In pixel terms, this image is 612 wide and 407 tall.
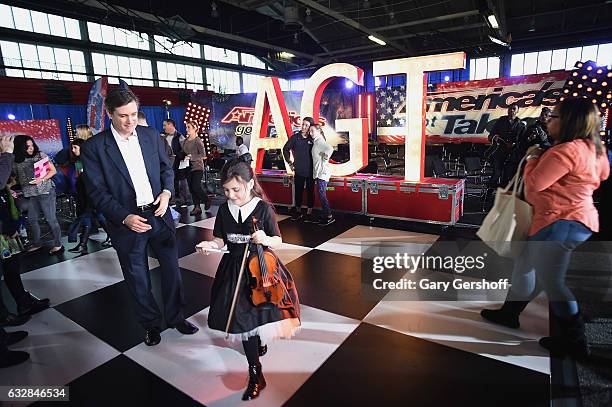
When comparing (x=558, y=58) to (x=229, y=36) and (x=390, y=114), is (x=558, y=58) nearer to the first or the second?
(x=390, y=114)

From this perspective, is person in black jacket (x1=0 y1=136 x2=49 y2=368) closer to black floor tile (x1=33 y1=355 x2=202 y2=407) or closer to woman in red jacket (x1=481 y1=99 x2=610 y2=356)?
black floor tile (x1=33 y1=355 x2=202 y2=407)

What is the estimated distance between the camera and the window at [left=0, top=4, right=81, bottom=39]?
1380 centimetres

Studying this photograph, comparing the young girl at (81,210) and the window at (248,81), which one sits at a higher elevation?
the window at (248,81)

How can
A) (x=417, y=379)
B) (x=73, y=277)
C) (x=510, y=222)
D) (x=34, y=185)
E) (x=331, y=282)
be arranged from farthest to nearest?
(x=34, y=185) < (x=73, y=277) < (x=331, y=282) < (x=510, y=222) < (x=417, y=379)

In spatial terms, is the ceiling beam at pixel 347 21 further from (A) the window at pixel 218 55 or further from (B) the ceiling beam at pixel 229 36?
(A) the window at pixel 218 55

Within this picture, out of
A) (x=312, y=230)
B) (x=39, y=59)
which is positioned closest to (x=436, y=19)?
(x=312, y=230)

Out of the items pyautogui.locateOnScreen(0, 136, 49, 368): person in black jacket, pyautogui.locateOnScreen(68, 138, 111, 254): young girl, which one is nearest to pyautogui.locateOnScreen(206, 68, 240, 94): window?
pyautogui.locateOnScreen(68, 138, 111, 254): young girl

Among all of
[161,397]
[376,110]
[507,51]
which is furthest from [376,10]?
[161,397]

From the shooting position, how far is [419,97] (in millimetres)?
4852

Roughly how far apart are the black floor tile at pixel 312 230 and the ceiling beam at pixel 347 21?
8.97 meters

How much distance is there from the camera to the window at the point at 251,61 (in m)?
23.9

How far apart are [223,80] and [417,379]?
Result: 78.6 ft

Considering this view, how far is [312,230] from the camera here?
5250 millimetres

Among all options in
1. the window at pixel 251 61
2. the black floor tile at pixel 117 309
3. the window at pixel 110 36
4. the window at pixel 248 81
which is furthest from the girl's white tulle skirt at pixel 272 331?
the window at pixel 251 61
